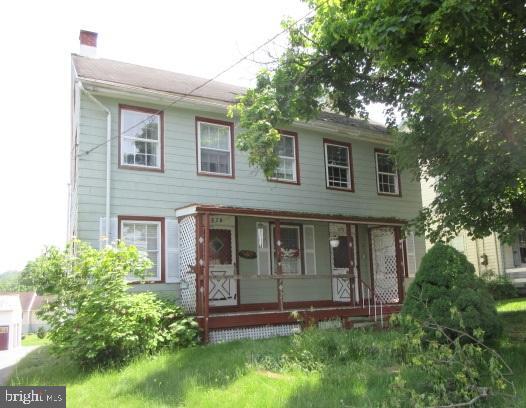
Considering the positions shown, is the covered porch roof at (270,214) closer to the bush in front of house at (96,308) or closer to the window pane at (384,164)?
the bush in front of house at (96,308)

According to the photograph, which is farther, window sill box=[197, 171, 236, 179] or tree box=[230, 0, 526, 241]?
window sill box=[197, 171, 236, 179]

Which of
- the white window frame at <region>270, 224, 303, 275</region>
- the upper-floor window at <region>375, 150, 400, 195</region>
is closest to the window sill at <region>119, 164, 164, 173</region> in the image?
the white window frame at <region>270, 224, 303, 275</region>

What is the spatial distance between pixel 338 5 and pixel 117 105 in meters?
6.12

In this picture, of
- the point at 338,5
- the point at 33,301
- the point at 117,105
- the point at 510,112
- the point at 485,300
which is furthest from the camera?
the point at 33,301

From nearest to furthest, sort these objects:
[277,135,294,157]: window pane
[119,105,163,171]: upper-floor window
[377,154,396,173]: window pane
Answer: [119,105,163,171]: upper-floor window < [277,135,294,157]: window pane < [377,154,396,173]: window pane

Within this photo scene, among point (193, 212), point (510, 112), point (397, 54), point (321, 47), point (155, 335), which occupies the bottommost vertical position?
point (155, 335)

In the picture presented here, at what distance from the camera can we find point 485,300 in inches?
297

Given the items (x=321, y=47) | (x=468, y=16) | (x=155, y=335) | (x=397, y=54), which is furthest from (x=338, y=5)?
(x=155, y=335)

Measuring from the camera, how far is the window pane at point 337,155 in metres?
16.6

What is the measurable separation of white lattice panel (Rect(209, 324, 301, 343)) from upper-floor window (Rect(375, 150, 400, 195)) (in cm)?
688

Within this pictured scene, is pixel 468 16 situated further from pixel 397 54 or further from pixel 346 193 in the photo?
pixel 346 193

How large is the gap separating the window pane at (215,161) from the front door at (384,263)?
579 centimetres

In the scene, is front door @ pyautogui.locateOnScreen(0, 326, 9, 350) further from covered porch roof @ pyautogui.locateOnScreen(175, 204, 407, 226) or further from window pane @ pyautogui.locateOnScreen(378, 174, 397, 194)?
window pane @ pyautogui.locateOnScreen(378, 174, 397, 194)

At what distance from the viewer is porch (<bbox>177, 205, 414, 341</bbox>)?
12.1m
